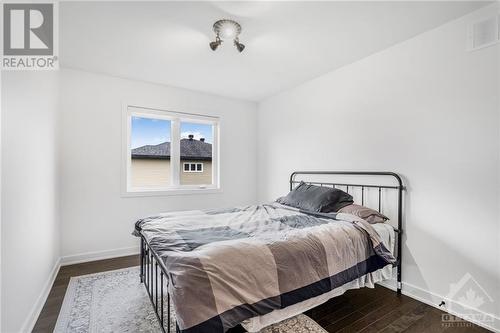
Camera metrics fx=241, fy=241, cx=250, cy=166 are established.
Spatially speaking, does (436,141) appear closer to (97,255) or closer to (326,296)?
(326,296)

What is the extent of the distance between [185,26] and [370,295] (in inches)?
119

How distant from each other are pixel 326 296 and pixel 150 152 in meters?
3.09

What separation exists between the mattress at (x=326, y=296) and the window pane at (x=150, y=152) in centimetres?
281

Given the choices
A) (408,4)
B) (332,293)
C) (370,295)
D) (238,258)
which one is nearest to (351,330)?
(332,293)

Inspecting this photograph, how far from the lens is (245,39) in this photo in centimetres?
235

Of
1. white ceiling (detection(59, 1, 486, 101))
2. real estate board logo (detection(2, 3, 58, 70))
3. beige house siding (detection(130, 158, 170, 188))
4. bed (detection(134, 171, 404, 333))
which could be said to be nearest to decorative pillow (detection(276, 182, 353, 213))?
bed (detection(134, 171, 404, 333))

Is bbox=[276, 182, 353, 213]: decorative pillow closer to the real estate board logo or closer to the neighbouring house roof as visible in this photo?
the neighbouring house roof

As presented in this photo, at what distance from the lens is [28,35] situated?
79.8 inches

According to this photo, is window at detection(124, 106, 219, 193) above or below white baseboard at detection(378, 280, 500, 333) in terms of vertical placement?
above

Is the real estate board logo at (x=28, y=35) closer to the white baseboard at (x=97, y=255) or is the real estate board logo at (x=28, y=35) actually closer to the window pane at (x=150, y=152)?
the window pane at (x=150, y=152)

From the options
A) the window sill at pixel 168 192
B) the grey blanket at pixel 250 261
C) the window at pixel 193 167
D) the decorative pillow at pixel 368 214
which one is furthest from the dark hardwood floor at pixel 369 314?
the window at pixel 193 167

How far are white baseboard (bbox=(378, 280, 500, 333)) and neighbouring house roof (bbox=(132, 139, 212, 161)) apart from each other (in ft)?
10.1

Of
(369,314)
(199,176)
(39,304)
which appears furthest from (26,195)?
(369,314)

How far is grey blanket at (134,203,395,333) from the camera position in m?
1.22
